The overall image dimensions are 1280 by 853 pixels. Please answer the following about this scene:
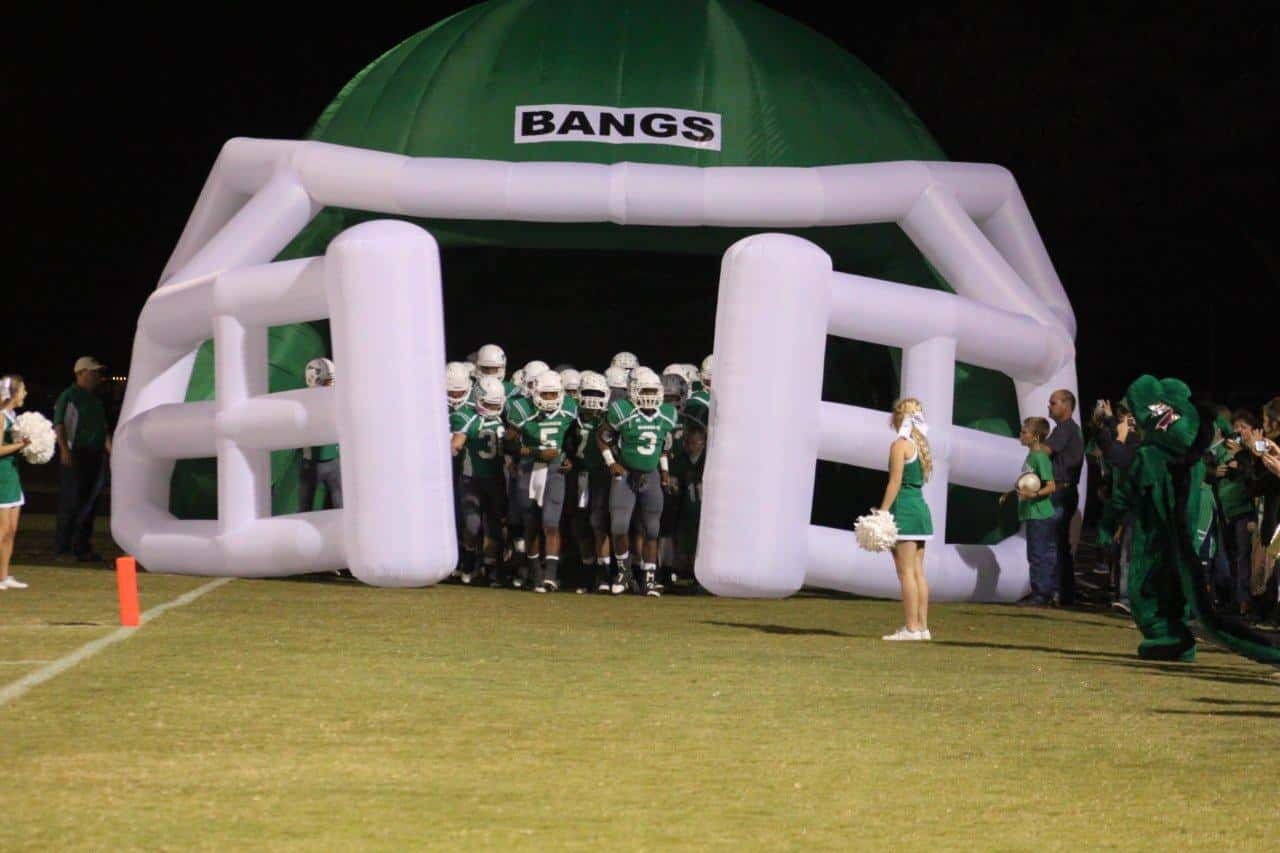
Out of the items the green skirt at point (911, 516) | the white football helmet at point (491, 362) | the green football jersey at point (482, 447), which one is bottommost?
the green skirt at point (911, 516)

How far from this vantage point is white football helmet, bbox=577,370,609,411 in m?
13.1

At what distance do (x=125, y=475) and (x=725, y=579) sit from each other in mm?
4140

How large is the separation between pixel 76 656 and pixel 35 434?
3330 millimetres

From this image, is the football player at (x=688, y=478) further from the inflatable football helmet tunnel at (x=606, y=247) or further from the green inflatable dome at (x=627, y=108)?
the green inflatable dome at (x=627, y=108)

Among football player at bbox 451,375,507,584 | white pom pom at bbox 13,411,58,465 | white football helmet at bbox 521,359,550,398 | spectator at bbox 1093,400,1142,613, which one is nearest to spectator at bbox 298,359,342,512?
football player at bbox 451,375,507,584

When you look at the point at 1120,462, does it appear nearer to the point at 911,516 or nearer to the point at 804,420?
the point at 804,420

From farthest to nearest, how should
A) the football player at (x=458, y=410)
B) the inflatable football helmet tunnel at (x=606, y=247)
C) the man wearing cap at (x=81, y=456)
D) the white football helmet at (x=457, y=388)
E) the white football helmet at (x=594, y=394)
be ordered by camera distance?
the man wearing cap at (x=81, y=456) → the white football helmet at (x=457, y=388) → the football player at (x=458, y=410) → the white football helmet at (x=594, y=394) → the inflatable football helmet tunnel at (x=606, y=247)

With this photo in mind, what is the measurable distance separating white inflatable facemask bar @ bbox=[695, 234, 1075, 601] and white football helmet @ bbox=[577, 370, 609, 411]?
174cm

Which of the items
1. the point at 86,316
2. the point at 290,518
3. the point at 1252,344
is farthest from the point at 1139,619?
the point at 86,316

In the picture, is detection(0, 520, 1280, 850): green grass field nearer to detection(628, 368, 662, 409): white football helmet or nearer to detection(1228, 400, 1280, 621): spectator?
detection(1228, 400, 1280, 621): spectator

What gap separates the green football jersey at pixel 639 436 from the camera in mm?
12555

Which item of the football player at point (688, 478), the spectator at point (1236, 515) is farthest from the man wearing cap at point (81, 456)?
the spectator at point (1236, 515)

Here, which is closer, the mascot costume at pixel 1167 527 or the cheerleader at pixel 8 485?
the mascot costume at pixel 1167 527

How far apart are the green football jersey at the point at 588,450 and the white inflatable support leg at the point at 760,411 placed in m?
1.58
